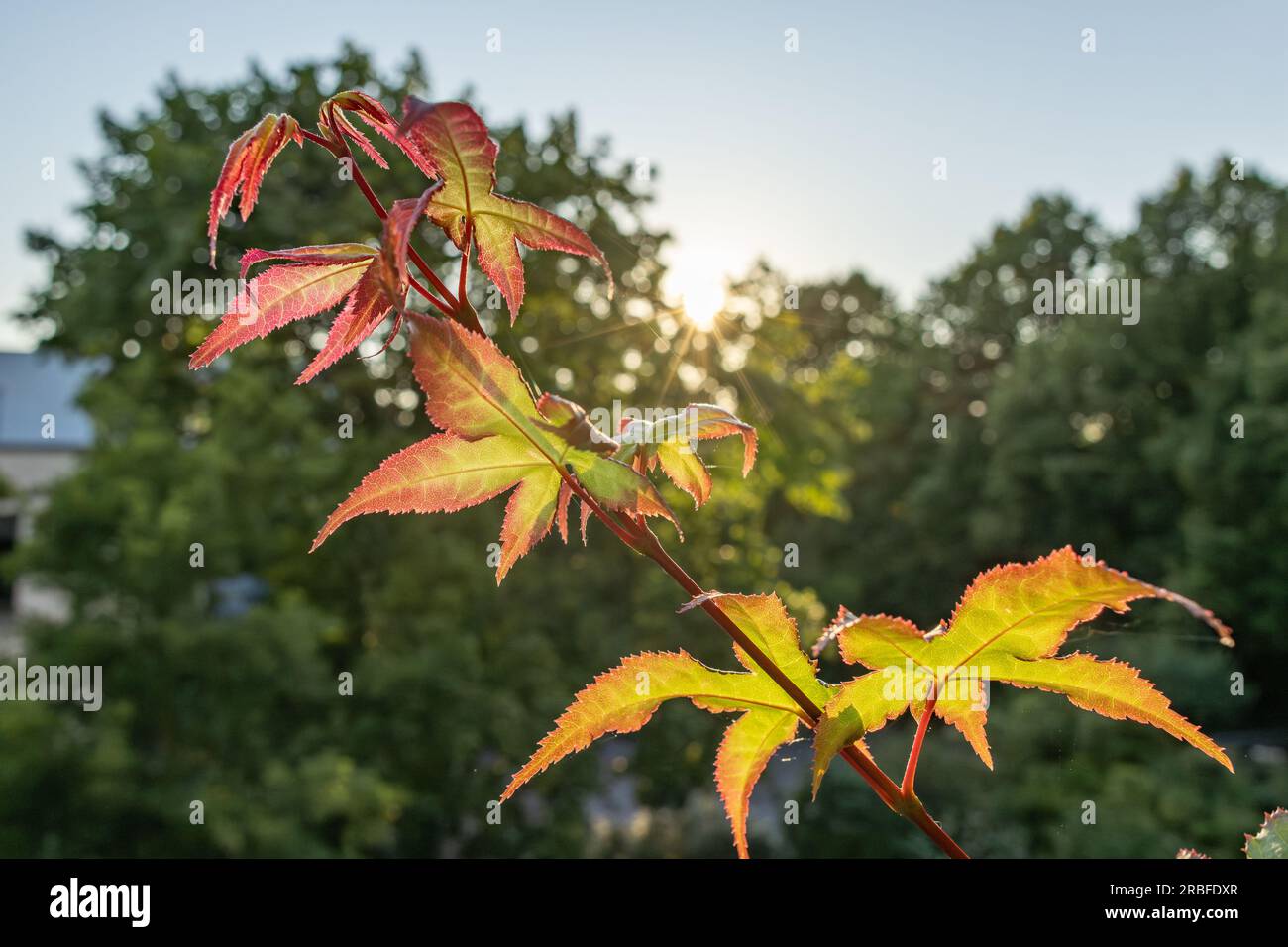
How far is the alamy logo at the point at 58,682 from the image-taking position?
187 inches

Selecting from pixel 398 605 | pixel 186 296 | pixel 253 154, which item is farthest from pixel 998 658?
pixel 398 605

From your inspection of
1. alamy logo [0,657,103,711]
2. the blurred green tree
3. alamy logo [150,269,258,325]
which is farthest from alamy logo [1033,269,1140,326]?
alamy logo [0,657,103,711]

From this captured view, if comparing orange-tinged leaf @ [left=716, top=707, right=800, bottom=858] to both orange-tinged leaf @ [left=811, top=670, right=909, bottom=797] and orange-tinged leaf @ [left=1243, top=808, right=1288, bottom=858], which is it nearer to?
orange-tinged leaf @ [left=811, top=670, right=909, bottom=797]

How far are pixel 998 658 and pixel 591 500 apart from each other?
0.40 ft

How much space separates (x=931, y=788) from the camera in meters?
6.63

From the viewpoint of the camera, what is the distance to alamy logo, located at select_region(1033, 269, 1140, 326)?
10805 mm

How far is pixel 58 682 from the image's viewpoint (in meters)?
4.80

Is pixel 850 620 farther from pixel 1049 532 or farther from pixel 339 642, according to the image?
pixel 1049 532

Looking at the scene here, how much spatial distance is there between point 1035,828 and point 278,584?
16.7 feet

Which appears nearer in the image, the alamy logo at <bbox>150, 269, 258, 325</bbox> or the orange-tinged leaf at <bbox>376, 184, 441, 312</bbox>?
the orange-tinged leaf at <bbox>376, 184, 441, 312</bbox>

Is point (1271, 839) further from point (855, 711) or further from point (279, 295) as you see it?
point (279, 295)

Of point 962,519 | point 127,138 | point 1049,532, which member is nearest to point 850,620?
point 127,138
